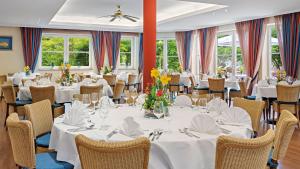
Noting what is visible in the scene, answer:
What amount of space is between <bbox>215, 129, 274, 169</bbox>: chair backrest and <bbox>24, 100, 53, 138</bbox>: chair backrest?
217 cm

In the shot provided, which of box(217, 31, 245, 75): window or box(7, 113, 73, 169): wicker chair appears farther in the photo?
box(217, 31, 245, 75): window

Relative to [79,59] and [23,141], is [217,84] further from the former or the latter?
[79,59]

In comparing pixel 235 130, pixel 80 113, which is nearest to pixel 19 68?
pixel 80 113

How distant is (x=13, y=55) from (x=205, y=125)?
11.2 meters

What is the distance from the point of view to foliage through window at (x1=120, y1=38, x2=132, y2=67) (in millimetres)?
14031

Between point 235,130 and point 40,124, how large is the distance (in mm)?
2184

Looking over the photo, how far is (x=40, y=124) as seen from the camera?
11.1ft

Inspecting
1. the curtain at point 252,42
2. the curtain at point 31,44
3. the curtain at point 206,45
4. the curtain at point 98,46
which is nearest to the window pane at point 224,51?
the curtain at point 206,45

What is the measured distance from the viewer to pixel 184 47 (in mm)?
13617

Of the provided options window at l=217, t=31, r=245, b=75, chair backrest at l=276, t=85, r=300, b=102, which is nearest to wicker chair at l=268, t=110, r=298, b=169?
chair backrest at l=276, t=85, r=300, b=102

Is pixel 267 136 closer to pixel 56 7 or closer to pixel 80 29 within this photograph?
pixel 56 7

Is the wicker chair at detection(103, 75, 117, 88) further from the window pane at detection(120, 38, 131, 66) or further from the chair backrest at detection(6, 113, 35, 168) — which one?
the chair backrest at detection(6, 113, 35, 168)

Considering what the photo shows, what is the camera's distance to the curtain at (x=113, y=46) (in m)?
13.3

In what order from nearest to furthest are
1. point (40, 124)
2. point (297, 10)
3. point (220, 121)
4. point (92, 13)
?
point (220, 121) → point (40, 124) → point (297, 10) → point (92, 13)
